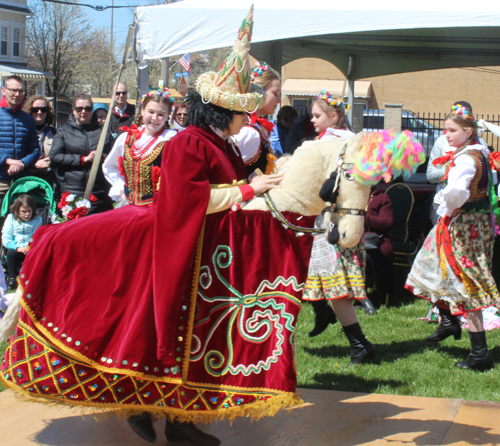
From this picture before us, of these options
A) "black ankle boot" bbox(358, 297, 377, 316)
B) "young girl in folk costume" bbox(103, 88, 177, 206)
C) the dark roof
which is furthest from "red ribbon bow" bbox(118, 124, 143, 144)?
the dark roof

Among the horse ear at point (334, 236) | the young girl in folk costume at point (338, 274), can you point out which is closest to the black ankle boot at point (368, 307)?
the young girl in folk costume at point (338, 274)

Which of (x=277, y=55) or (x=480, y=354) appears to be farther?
(x=277, y=55)

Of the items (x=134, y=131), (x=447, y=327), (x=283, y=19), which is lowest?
(x=447, y=327)

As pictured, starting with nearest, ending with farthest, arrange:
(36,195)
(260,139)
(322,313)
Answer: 1. (260,139)
2. (322,313)
3. (36,195)

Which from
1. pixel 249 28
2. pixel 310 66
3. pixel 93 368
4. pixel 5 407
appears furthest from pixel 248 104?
pixel 310 66

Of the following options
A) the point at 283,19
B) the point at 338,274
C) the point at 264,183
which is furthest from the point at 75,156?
the point at 264,183

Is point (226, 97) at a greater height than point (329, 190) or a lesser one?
greater

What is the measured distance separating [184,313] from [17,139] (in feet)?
16.4

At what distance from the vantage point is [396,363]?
184 inches

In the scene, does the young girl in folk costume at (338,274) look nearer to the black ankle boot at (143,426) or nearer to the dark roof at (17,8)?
the black ankle boot at (143,426)

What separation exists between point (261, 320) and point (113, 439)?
109 centimetres

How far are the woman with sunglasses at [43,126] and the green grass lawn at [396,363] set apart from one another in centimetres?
A: 313

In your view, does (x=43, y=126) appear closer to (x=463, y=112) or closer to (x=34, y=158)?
(x=34, y=158)

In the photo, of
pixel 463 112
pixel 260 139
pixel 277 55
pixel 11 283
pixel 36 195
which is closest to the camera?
pixel 260 139
